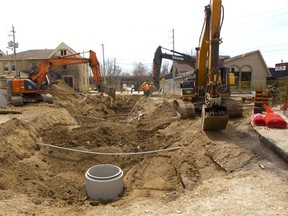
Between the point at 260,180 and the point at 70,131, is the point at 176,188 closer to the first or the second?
the point at 260,180

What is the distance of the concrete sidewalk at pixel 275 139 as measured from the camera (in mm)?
6277

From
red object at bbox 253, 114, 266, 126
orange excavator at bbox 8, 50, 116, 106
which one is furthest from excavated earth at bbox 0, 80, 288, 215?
orange excavator at bbox 8, 50, 116, 106

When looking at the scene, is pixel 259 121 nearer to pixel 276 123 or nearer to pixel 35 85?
pixel 276 123

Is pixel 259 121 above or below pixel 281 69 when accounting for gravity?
below

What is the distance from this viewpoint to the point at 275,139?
6910mm

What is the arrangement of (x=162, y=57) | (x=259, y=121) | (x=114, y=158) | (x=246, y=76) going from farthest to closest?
(x=246, y=76)
(x=162, y=57)
(x=114, y=158)
(x=259, y=121)

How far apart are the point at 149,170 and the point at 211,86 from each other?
3166 millimetres

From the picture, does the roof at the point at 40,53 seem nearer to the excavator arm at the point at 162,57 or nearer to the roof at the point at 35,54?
the roof at the point at 35,54

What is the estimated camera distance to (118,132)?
1109 centimetres

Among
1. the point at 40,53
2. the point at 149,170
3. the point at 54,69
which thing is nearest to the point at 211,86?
the point at 149,170

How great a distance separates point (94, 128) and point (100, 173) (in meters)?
3.69

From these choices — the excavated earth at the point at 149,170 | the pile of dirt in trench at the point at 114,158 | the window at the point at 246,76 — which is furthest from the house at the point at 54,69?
the excavated earth at the point at 149,170

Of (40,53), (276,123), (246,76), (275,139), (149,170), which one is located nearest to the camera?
(275,139)

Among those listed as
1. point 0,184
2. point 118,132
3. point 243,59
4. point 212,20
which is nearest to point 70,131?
point 118,132
